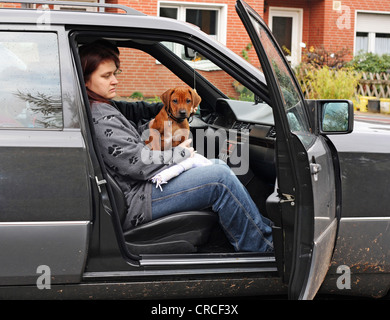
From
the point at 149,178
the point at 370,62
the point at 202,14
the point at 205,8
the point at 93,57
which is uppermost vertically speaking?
the point at 205,8

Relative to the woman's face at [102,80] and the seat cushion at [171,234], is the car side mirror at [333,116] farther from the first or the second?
the woman's face at [102,80]

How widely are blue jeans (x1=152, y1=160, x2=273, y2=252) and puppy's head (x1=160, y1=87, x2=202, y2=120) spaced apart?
1.80 ft

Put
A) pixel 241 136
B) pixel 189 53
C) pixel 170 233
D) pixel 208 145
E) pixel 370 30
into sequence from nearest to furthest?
pixel 170 233 → pixel 189 53 → pixel 241 136 → pixel 208 145 → pixel 370 30

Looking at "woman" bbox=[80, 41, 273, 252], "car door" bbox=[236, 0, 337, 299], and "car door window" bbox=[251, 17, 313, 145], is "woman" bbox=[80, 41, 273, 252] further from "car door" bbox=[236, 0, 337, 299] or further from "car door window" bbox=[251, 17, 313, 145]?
"car door window" bbox=[251, 17, 313, 145]

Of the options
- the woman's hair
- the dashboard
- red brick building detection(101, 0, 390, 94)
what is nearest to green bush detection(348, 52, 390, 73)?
red brick building detection(101, 0, 390, 94)

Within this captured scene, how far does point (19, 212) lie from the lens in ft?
8.13

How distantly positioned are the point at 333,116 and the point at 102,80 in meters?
1.17

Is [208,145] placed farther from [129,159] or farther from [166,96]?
[129,159]

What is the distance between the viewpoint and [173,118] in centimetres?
344

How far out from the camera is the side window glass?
8.32 feet

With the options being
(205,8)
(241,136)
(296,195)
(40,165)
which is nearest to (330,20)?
(205,8)

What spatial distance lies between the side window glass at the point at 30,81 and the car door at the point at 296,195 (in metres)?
0.89
